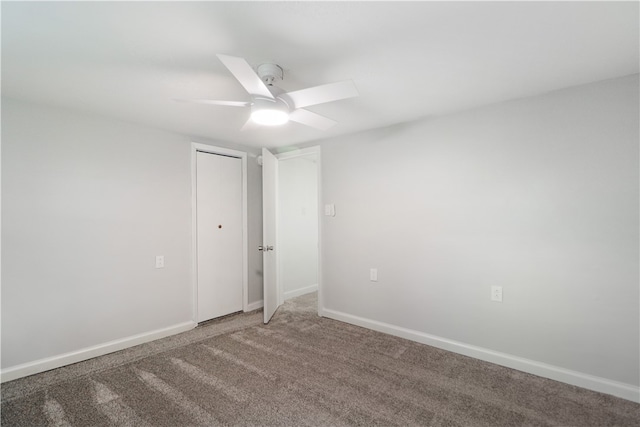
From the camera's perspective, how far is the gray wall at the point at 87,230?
2250 mm

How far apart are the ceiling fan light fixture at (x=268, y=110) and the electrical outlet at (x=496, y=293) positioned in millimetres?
2137

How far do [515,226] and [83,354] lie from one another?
372 centimetres

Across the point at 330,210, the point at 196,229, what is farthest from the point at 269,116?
the point at 196,229

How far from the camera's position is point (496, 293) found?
8.02ft

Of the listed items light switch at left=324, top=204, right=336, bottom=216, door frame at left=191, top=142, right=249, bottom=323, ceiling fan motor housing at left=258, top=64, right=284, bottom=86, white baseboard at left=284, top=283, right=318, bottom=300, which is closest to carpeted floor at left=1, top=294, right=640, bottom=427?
door frame at left=191, top=142, right=249, bottom=323

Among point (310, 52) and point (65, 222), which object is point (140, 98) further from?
point (310, 52)

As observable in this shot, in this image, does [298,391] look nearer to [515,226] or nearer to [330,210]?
[330,210]

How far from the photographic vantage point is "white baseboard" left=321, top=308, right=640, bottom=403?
1971 millimetres

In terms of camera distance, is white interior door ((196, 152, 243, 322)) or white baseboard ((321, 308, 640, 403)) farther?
white interior door ((196, 152, 243, 322))

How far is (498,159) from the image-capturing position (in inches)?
95.6

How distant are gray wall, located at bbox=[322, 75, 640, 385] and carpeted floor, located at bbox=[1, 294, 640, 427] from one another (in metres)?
0.33

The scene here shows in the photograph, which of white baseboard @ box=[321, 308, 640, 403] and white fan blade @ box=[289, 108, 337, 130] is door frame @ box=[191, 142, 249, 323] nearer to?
white baseboard @ box=[321, 308, 640, 403]

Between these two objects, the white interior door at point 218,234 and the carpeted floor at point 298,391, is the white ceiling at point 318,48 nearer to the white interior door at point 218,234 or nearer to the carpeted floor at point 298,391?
the white interior door at point 218,234

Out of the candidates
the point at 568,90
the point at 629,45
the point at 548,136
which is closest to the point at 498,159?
the point at 548,136
